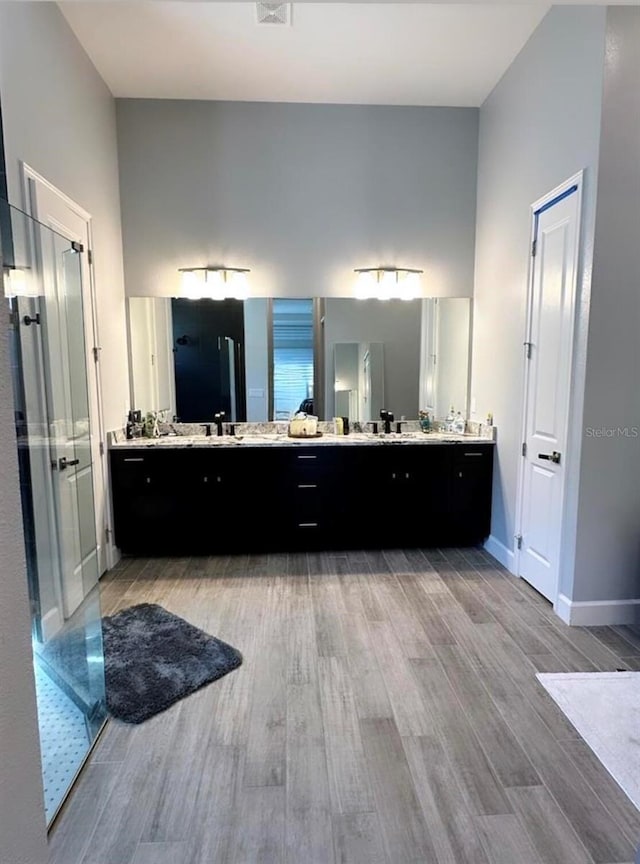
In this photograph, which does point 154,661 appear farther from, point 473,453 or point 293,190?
point 293,190

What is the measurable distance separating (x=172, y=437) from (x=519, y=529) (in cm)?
273

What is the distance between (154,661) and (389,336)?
300 cm

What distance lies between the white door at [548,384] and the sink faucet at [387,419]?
3.95ft

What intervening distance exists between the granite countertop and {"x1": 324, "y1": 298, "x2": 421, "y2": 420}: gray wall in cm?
35

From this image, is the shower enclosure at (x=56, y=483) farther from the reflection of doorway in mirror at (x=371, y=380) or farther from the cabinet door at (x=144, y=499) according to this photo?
the reflection of doorway in mirror at (x=371, y=380)

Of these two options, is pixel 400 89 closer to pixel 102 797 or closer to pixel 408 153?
pixel 408 153

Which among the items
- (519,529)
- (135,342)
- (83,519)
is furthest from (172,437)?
(519,529)

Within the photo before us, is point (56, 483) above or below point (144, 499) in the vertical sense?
above

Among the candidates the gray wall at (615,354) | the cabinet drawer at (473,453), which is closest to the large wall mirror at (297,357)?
the cabinet drawer at (473,453)

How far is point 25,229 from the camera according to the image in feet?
6.84

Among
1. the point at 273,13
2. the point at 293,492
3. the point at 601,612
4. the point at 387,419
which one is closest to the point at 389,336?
the point at 387,419

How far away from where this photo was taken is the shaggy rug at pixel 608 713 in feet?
5.94

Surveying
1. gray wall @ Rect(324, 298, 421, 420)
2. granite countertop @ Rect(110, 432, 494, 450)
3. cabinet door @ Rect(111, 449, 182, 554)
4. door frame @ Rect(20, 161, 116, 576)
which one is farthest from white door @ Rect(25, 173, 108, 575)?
gray wall @ Rect(324, 298, 421, 420)

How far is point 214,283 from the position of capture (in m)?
4.00
